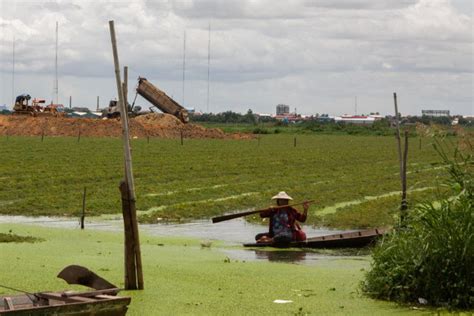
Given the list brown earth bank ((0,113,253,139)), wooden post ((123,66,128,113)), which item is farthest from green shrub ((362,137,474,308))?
brown earth bank ((0,113,253,139))

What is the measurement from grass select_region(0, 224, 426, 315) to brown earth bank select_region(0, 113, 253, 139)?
5630 cm

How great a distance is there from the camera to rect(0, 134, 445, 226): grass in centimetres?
2379

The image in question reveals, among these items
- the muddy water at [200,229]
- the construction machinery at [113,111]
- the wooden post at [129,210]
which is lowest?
the muddy water at [200,229]

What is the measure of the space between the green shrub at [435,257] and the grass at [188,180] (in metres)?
3.81

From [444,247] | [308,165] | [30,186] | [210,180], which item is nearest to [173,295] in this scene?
[444,247]

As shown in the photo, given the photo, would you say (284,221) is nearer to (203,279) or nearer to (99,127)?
(203,279)

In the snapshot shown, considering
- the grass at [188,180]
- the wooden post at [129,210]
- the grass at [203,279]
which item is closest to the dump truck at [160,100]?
the grass at [188,180]

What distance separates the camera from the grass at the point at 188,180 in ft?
78.1

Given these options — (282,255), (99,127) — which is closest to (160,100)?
(99,127)

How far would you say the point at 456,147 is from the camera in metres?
11.1

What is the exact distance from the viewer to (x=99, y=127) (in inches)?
2908

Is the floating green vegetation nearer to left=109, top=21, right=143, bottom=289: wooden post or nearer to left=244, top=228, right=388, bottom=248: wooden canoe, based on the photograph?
left=244, top=228, right=388, bottom=248: wooden canoe

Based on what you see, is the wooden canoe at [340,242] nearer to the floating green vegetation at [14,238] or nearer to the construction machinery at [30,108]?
the floating green vegetation at [14,238]

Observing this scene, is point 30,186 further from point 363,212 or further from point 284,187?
point 363,212
